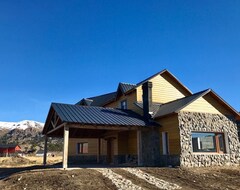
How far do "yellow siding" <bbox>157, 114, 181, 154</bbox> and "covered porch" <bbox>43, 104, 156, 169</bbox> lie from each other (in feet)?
3.94

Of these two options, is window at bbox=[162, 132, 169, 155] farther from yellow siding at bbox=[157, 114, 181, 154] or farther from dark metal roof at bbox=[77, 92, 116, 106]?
dark metal roof at bbox=[77, 92, 116, 106]

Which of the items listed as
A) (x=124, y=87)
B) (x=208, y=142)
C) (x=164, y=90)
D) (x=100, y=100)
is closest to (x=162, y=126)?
(x=208, y=142)

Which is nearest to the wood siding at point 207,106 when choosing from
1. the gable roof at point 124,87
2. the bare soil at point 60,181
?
the gable roof at point 124,87

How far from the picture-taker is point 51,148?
7412 cm

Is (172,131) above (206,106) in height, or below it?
below

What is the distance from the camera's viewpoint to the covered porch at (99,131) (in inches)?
616

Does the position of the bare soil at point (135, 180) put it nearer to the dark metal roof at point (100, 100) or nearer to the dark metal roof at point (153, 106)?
the dark metal roof at point (153, 106)

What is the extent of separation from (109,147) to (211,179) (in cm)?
1246

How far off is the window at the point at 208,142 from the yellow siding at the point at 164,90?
550 cm

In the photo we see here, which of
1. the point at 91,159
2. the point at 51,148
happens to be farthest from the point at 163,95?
the point at 51,148

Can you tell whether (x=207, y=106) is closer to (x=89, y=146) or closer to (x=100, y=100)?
(x=89, y=146)

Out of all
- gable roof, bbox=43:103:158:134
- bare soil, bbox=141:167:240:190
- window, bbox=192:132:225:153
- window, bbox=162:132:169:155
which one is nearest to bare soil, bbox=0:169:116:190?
bare soil, bbox=141:167:240:190

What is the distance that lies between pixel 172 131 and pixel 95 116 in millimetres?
5529

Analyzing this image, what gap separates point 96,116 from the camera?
1708 cm
